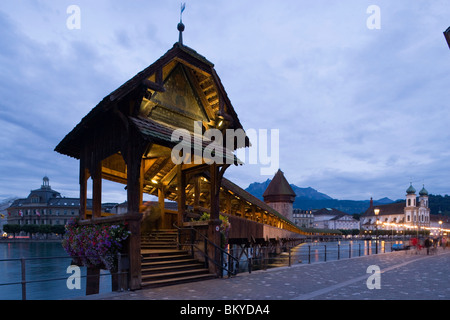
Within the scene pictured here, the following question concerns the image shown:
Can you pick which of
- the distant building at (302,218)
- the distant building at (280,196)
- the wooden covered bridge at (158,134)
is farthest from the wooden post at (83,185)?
the distant building at (302,218)

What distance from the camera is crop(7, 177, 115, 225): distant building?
124 meters

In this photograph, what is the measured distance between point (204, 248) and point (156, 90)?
233 inches

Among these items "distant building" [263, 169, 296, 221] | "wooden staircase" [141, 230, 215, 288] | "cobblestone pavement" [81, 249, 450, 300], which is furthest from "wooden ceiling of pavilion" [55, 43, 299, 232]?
"distant building" [263, 169, 296, 221]

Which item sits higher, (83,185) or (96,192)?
(83,185)

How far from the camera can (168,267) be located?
1201 centimetres

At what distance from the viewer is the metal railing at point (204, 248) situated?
512 inches

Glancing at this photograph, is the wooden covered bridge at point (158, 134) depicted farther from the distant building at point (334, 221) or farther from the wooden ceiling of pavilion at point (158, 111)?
the distant building at point (334, 221)

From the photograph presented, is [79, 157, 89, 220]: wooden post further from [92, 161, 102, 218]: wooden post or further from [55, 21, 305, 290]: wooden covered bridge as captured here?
[92, 161, 102, 218]: wooden post

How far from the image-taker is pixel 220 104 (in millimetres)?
13891

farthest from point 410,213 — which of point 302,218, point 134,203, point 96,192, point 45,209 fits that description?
point 134,203

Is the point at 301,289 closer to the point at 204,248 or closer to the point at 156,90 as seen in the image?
the point at 204,248
